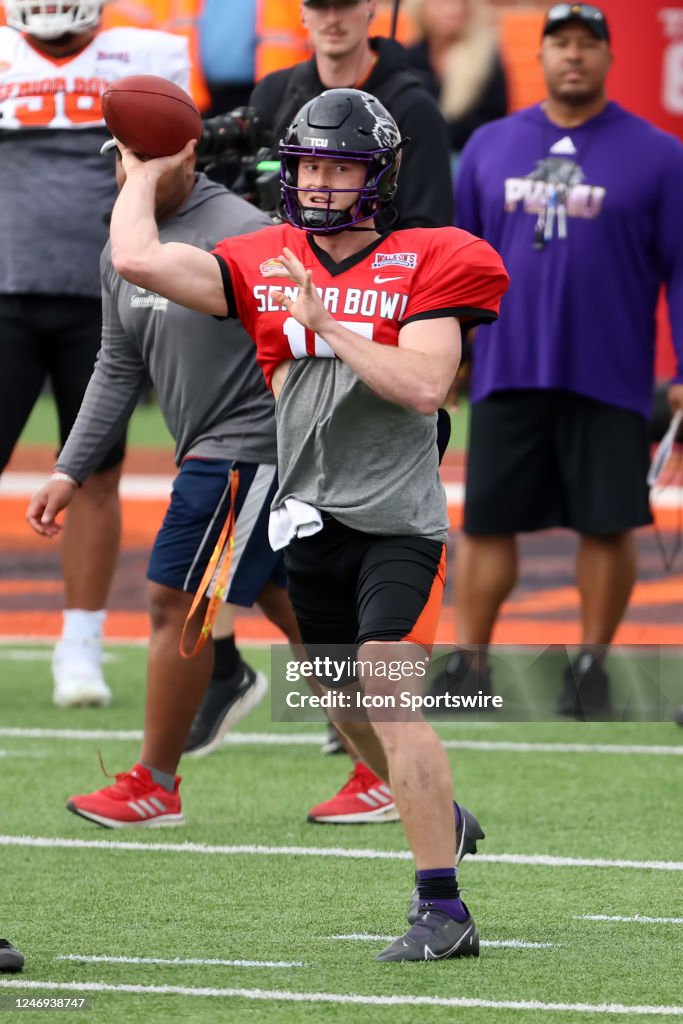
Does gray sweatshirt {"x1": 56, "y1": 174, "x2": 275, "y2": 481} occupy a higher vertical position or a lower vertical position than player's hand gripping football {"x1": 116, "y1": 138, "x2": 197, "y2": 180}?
lower

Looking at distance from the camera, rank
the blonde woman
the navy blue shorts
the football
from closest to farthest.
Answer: the football < the navy blue shorts < the blonde woman

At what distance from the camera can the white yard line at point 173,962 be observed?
4.45 m

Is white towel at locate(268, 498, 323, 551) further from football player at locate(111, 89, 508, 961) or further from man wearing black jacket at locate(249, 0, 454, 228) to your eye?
man wearing black jacket at locate(249, 0, 454, 228)

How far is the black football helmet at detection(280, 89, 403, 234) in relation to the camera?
470cm

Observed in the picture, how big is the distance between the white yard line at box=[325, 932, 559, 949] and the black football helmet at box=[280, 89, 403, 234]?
59.2 inches

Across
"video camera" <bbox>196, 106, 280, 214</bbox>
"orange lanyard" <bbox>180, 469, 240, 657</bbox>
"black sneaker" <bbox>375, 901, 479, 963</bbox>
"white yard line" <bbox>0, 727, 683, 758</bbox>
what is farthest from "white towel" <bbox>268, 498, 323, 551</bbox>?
"white yard line" <bbox>0, 727, 683, 758</bbox>

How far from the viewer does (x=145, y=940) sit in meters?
4.68

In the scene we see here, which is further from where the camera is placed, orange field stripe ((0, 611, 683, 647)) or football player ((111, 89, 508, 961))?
orange field stripe ((0, 611, 683, 647))

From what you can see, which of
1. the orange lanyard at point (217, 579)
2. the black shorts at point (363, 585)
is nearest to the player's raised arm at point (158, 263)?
the black shorts at point (363, 585)

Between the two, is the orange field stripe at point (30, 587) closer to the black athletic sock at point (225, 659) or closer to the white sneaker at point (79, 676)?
the white sneaker at point (79, 676)

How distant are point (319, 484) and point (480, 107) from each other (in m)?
9.60

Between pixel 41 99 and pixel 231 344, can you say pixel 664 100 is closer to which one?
pixel 41 99

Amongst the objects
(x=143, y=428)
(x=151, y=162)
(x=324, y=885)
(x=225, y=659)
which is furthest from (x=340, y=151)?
(x=143, y=428)

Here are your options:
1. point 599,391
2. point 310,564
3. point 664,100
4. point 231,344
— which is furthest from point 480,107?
point 310,564
